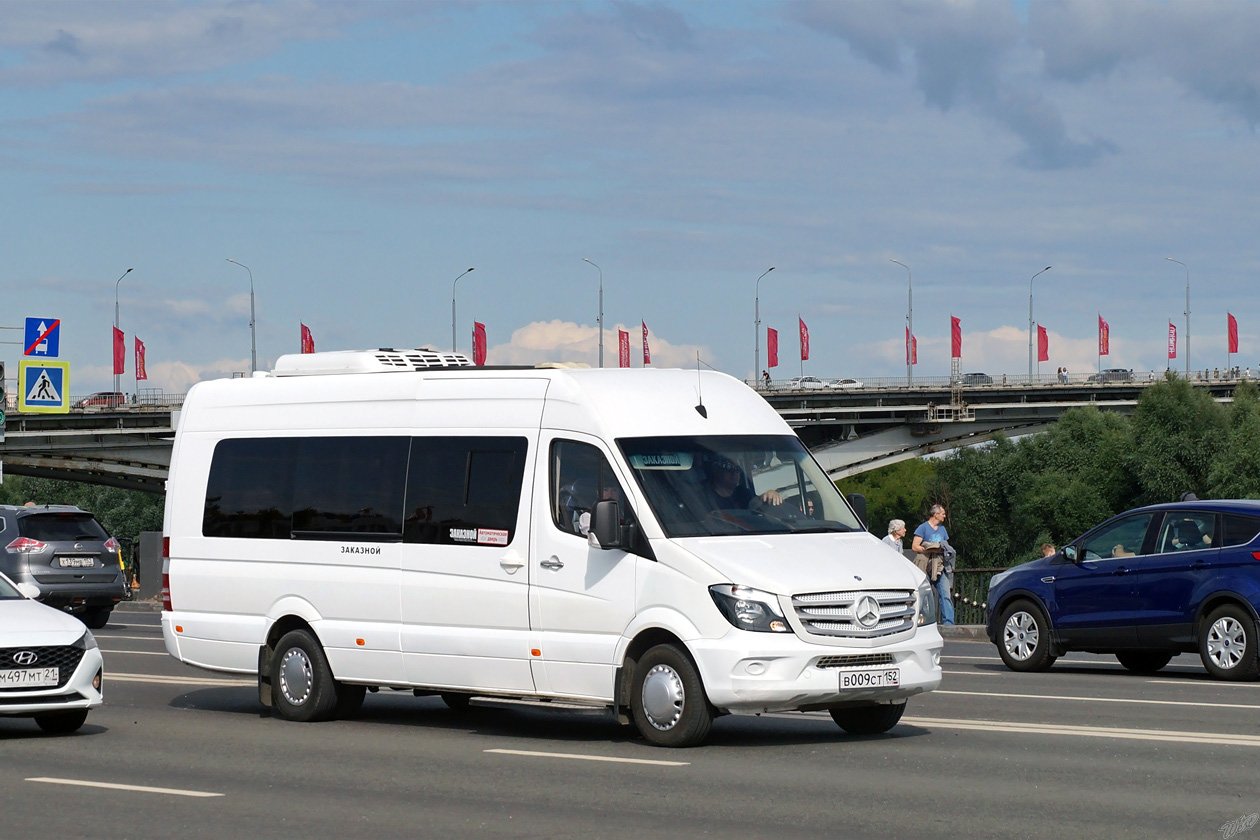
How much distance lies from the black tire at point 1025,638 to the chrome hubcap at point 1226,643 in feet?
Answer: 6.21

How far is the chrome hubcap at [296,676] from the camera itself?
13.2 m

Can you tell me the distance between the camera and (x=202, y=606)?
46.0ft

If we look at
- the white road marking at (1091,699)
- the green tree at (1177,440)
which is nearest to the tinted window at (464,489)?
the white road marking at (1091,699)

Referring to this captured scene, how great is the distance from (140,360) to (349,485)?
8768 cm

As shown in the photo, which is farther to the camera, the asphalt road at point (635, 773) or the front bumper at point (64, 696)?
the front bumper at point (64, 696)

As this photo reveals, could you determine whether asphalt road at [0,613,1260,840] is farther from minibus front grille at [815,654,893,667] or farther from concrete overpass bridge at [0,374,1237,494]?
concrete overpass bridge at [0,374,1237,494]

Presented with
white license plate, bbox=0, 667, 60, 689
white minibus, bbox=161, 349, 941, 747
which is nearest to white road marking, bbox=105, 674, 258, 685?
white minibus, bbox=161, 349, 941, 747

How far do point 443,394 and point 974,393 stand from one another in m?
88.7

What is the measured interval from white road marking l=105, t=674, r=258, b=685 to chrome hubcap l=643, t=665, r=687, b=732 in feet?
22.3

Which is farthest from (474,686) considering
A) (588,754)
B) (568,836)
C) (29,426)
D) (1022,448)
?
(1022,448)

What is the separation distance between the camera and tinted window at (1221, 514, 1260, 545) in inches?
639

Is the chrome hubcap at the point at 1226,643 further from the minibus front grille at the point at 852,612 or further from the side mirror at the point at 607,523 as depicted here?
the side mirror at the point at 607,523

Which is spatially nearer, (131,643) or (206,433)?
(206,433)

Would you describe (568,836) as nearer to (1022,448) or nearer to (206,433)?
(206,433)
